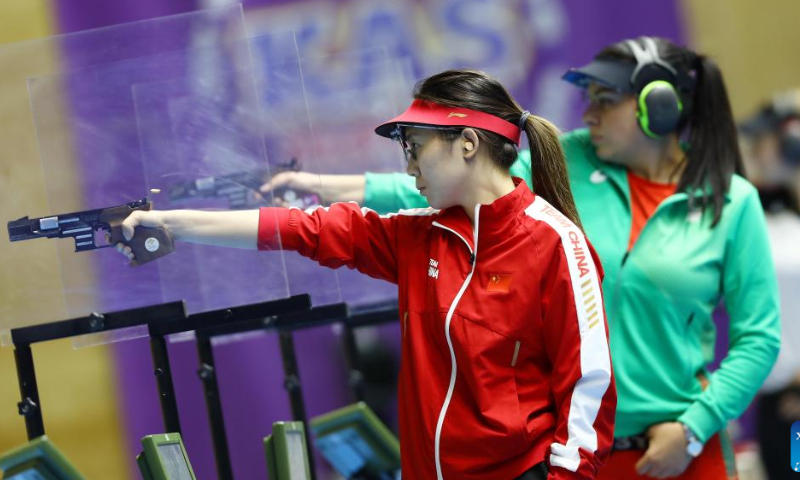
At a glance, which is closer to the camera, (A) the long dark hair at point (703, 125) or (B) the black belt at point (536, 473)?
(B) the black belt at point (536, 473)

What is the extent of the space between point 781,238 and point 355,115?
1779mm

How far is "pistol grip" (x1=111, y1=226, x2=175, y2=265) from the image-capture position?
7.64 ft

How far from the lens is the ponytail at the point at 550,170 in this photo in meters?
2.36

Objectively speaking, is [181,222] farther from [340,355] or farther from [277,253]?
→ [340,355]

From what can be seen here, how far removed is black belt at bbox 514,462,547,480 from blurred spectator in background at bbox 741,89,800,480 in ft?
7.32

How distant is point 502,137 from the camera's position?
232cm

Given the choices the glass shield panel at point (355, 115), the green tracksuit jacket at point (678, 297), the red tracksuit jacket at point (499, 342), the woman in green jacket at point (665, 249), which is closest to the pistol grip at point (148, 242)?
the red tracksuit jacket at point (499, 342)

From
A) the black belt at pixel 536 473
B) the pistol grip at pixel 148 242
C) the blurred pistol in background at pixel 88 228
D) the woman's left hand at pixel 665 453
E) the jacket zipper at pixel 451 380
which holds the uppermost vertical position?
the blurred pistol in background at pixel 88 228

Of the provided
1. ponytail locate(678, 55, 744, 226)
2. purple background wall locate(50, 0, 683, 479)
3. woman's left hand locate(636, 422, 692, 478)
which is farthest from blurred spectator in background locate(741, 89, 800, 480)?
woman's left hand locate(636, 422, 692, 478)

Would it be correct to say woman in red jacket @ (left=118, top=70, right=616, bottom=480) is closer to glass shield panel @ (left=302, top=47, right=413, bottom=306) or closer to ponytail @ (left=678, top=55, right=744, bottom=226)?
ponytail @ (left=678, top=55, right=744, bottom=226)

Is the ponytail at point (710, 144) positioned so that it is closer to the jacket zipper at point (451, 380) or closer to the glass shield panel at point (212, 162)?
the jacket zipper at point (451, 380)

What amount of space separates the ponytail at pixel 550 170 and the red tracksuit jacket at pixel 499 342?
0.33 ft

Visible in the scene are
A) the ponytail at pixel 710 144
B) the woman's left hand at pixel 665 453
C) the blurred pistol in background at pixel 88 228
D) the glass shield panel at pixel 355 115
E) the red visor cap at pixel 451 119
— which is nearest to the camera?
the red visor cap at pixel 451 119

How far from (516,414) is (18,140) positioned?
1.25 metres
